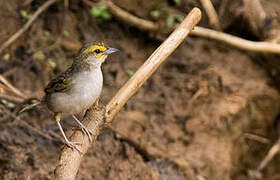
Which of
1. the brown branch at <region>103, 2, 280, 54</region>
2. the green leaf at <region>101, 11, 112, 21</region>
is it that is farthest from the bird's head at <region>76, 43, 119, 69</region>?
the green leaf at <region>101, 11, 112, 21</region>

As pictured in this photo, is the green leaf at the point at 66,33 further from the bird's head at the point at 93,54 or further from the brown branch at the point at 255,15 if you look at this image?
the brown branch at the point at 255,15

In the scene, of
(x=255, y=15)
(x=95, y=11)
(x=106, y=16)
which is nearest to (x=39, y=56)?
(x=95, y=11)

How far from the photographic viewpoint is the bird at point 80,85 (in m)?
4.35

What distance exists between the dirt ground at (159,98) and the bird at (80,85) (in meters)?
1.22

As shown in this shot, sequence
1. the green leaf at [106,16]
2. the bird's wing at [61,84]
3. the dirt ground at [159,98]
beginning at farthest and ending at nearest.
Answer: the green leaf at [106,16]
the dirt ground at [159,98]
the bird's wing at [61,84]

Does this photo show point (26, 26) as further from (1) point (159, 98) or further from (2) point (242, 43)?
(2) point (242, 43)

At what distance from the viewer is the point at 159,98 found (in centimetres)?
731

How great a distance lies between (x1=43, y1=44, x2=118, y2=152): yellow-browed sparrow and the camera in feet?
14.3

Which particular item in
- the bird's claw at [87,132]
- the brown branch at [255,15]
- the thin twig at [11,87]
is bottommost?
the brown branch at [255,15]

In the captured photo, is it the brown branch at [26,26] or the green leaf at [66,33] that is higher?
the brown branch at [26,26]

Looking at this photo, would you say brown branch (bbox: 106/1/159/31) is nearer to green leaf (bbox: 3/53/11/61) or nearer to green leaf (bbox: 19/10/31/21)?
green leaf (bbox: 19/10/31/21)

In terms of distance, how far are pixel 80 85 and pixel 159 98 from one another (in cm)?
301

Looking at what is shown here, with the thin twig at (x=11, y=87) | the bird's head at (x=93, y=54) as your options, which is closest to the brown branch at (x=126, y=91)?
the bird's head at (x=93, y=54)

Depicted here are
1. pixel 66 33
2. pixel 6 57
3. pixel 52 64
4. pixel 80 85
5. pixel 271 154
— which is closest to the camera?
pixel 80 85
